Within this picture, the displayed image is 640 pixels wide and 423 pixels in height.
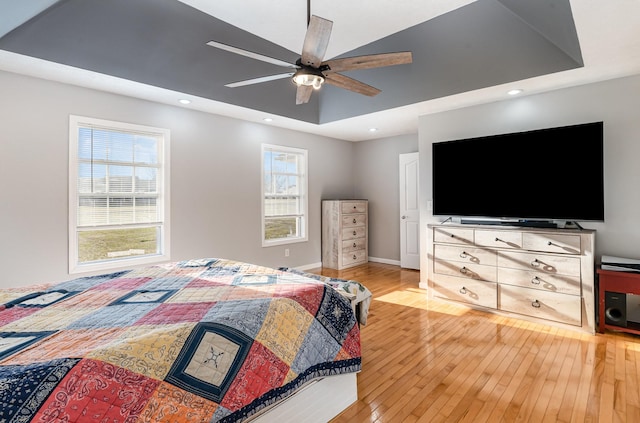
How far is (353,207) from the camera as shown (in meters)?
5.88

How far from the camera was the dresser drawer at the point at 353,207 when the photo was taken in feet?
→ 18.7

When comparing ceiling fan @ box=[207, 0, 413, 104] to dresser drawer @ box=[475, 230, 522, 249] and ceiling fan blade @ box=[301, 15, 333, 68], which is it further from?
dresser drawer @ box=[475, 230, 522, 249]

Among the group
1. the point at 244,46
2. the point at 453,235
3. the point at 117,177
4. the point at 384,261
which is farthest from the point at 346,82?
the point at 384,261

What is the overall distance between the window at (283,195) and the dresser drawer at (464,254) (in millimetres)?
2440

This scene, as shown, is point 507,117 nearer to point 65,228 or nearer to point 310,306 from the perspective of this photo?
point 310,306

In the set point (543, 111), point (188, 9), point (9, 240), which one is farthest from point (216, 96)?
point (543, 111)

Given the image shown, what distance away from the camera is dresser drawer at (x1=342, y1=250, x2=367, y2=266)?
18.9 ft

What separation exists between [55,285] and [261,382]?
1.53m

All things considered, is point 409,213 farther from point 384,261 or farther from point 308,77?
point 308,77

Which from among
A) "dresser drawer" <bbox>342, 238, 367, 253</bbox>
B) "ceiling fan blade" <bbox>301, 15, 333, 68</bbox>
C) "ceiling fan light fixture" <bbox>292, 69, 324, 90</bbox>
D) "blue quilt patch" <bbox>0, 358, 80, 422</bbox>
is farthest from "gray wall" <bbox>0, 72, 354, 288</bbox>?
"blue quilt patch" <bbox>0, 358, 80, 422</bbox>

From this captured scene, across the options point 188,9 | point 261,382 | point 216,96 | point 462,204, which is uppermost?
point 188,9

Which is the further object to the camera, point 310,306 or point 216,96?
point 216,96

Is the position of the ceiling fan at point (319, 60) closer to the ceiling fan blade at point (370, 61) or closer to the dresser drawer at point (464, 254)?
the ceiling fan blade at point (370, 61)

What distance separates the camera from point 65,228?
3.27m
